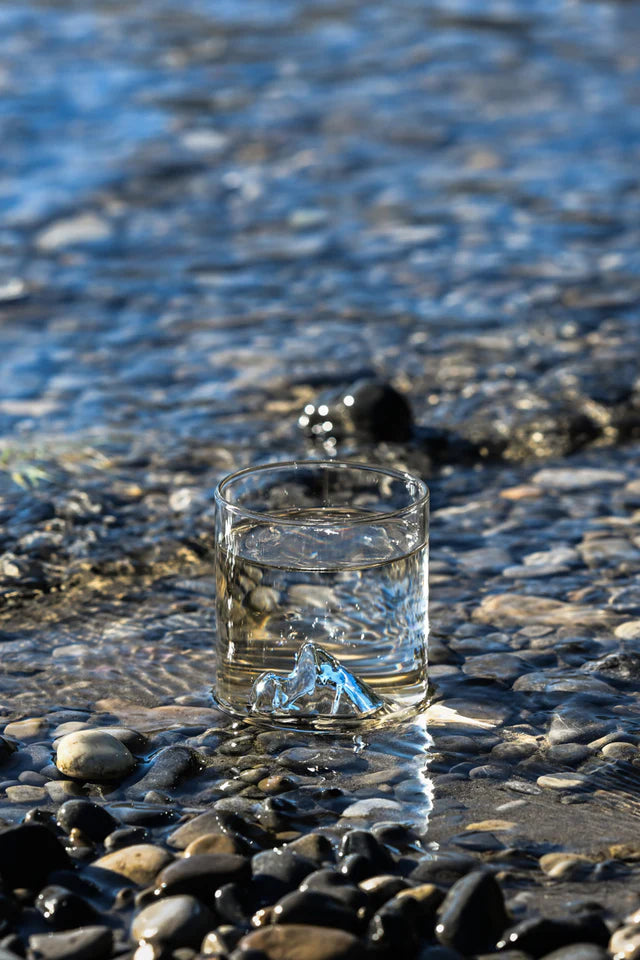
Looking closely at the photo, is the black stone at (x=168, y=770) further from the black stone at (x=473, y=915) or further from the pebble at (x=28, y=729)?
the black stone at (x=473, y=915)

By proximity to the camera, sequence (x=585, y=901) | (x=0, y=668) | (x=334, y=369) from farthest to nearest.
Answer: (x=334, y=369) < (x=0, y=668) < (x=585, y=901)

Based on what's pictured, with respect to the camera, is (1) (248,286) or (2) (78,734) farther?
(1) (248,286)

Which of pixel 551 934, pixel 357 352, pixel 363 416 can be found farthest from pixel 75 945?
pixel 357 352

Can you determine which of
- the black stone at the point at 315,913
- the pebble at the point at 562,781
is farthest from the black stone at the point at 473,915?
the pebble at the point at 562,781

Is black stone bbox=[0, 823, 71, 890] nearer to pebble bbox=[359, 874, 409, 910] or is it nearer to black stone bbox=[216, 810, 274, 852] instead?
black stone bbox=[216, 810, 274, 852]

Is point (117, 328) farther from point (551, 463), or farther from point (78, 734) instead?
point (78, 734)

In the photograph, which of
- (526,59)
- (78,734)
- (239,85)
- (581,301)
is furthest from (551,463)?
(526,59)

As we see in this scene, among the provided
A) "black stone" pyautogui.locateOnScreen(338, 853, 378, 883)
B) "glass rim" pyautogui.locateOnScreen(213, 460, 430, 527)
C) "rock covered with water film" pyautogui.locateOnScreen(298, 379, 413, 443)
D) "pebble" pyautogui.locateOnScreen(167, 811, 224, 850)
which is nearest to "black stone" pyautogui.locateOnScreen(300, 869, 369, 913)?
"black stone" pyautogui.locateOnScreen(338, 853, 378, 883)
